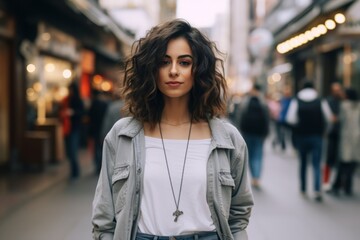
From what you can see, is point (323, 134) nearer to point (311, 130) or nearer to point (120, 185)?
point (311, 130)

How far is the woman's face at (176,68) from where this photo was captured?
2.54 meters

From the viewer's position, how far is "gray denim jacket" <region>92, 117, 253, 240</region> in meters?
2.46

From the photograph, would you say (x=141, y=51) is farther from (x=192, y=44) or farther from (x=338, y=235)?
(x=338, y=235)

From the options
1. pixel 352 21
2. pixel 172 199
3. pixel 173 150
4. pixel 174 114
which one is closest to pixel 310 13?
pixel 352 21

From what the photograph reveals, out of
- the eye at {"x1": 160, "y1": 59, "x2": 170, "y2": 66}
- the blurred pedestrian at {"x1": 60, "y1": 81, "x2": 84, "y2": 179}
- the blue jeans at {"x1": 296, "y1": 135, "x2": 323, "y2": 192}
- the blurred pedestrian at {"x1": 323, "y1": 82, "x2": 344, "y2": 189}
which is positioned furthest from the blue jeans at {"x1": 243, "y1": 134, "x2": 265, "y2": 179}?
the eye at {"x1": 160, "y1": 59, "x2": 170, "y2": 66}

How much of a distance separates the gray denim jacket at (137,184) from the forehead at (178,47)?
383 millimetres

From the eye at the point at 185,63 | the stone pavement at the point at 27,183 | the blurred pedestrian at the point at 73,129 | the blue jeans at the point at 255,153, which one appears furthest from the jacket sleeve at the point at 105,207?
the blurred pedestrian at the point at 73,129

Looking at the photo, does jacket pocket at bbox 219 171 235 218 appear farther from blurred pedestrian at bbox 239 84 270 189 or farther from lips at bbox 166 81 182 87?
blurred pedestrian at bbox 239 84 270 189

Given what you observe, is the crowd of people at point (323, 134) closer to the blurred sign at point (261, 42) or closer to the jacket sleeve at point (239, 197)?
the jacket sleeve at point (239, 197)

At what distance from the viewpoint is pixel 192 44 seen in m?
2.57

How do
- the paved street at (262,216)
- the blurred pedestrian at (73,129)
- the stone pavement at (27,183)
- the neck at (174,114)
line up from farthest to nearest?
the blurred pedestrian at (73,129), the stone pavement at (27,183), the paved street at (262,216), the neck at (174,114)

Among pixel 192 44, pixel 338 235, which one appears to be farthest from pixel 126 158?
pixel 338 235

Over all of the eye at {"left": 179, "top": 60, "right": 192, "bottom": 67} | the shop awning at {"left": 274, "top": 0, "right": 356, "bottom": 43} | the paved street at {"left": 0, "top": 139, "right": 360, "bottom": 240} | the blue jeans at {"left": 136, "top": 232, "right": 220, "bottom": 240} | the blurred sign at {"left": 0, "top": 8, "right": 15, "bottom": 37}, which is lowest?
the paved street at {"left": 0, "top": 139, "right": 360, "bottom": 240}

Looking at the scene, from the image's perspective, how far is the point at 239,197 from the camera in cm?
265
